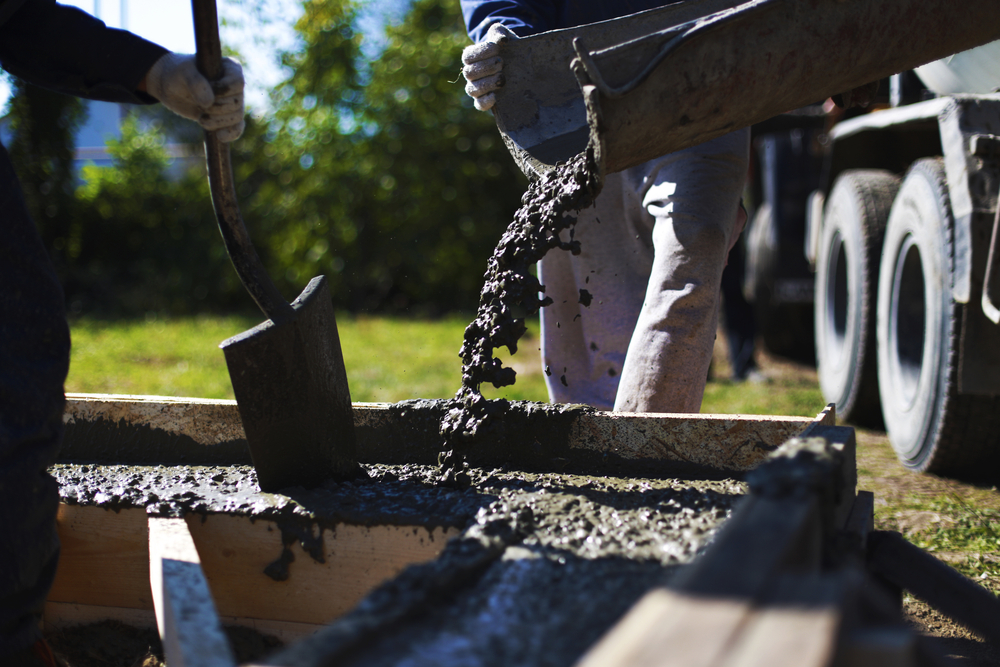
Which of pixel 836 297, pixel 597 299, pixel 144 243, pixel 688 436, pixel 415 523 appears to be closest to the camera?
pixel 415 523

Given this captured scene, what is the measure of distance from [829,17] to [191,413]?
1.88 meters

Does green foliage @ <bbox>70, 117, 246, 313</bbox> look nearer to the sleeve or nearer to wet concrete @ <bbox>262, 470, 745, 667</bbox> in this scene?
the sleeve

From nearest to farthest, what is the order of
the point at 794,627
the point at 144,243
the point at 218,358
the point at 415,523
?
the point at 794,627 → the point at 415,523 → the point at 218,358 → the point at 144,243

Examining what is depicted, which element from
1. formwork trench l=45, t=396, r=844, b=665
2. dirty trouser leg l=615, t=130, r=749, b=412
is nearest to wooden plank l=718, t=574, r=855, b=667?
formwork trench l=45, t=396, r=844, b=665

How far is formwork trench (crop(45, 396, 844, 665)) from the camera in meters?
1.15

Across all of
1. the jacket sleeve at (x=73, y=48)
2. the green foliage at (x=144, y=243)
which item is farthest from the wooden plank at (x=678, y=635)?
the green foliage at (x=144, y=243)

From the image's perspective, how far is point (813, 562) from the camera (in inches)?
43.0

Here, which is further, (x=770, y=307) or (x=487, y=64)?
(x=770, y=307)

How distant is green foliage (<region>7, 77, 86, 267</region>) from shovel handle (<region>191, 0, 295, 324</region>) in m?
8.38

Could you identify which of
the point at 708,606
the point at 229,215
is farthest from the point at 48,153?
the point at 708,606

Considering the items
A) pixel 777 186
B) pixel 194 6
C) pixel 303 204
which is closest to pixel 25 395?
pixel 194 6

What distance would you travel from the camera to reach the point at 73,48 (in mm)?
1803

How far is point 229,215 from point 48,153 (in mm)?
9221

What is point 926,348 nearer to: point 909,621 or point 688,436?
point 909,621
